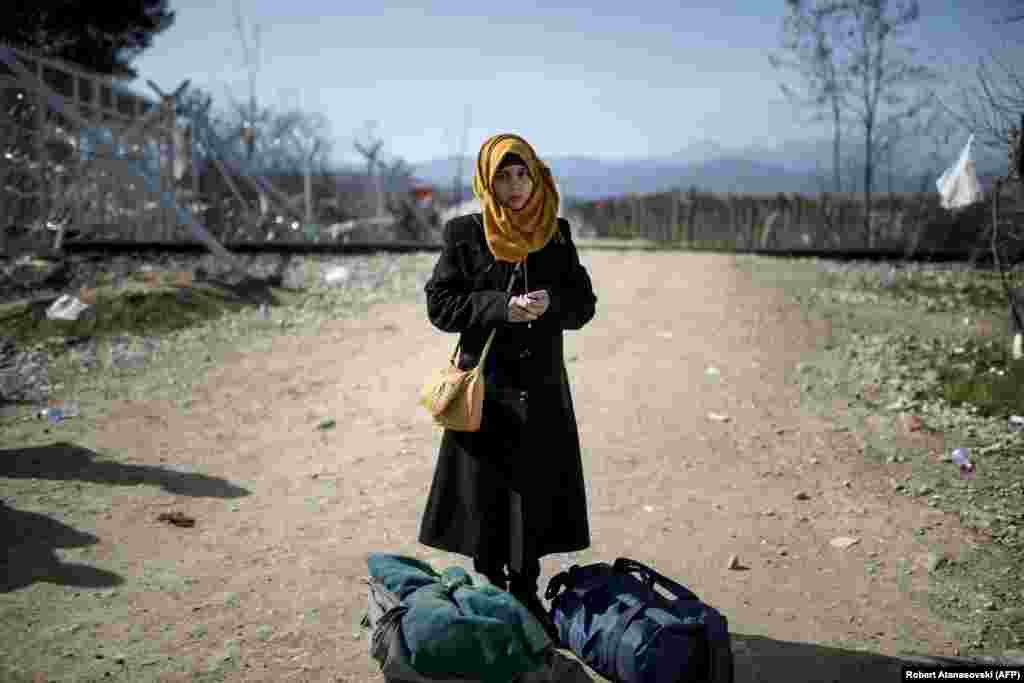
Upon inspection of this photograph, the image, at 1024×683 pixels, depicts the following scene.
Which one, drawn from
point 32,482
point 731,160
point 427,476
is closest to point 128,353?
point 32,482

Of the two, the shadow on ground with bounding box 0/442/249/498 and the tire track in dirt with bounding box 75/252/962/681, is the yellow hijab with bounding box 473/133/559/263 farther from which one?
the shadow on ground with bounding box 0/442/249/498

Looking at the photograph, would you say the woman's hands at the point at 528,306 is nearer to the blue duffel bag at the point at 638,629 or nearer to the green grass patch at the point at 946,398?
the blue duffel bag at the point at 638,629

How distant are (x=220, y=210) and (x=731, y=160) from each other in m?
113

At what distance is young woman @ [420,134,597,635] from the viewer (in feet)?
9.33

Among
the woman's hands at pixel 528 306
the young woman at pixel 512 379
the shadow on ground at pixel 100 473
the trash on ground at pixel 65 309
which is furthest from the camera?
the trash on ground at pixel 65 309

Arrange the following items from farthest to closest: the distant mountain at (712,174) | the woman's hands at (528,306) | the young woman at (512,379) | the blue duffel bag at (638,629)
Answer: the distant mountain at (712,174), the young woman at (512,379), the woman's hands at (528,306), the blue duffel bag at (638,629)

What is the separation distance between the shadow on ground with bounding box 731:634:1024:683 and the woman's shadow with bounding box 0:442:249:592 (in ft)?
8.15

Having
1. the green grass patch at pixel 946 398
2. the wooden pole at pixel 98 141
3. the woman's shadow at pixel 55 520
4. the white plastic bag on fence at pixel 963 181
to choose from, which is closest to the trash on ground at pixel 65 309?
the wooden pole at pixel 98 141

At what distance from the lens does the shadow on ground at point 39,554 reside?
356 centimetres

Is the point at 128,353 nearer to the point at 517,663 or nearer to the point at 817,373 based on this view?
the point at 817,373

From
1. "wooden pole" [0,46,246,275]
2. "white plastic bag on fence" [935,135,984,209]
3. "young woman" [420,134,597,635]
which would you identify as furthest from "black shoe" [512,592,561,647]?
"wooden pole" [0,46,246,275]

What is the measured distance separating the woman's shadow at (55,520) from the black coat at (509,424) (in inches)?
66.3

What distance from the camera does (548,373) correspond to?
9.62ft

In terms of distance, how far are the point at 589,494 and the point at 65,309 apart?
21.4 feet
